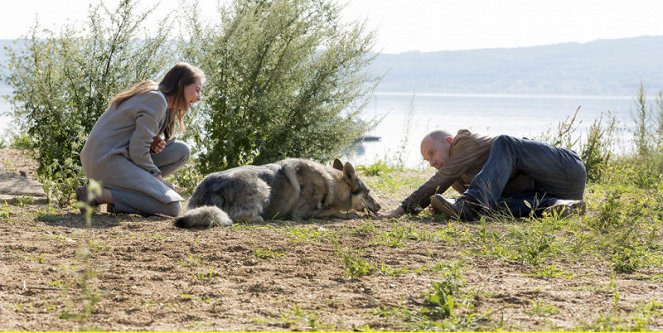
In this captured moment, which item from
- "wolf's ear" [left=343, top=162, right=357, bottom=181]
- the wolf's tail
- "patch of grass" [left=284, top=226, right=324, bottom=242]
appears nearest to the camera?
"patch of grass" [left=284, top=226, right=324, bottom=242]

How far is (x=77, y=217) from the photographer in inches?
303

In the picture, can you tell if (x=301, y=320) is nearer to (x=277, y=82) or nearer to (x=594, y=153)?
(x=277, y=82)

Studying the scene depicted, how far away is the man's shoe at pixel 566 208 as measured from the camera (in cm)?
780

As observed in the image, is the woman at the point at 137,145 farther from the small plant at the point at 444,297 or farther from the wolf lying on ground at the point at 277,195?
the small plant at the point at 444,297

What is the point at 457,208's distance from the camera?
7.83 metres

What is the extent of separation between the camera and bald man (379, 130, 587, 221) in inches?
311

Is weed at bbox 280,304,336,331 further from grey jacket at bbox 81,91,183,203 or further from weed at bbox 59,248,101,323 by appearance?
grey jacket at bbox 81,91,183,203

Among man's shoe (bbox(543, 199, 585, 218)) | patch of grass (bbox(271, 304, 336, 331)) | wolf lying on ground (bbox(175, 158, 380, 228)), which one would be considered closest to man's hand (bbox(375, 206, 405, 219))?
wolf lying on ground (bbox(175, 158, 380, 228))

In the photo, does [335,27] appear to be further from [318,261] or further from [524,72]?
[524,72]

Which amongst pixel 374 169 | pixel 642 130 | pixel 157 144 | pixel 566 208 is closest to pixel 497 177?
pixel 566 208

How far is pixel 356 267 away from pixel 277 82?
21.0ft

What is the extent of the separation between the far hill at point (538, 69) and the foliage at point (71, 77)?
87867 mm

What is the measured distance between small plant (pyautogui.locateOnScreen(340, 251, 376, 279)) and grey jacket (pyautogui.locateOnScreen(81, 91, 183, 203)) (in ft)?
10.3

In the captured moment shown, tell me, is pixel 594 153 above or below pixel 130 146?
below
